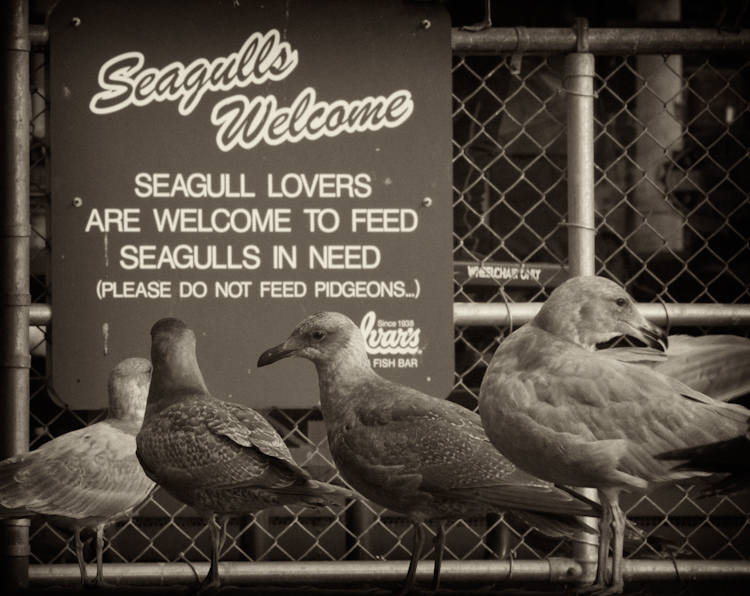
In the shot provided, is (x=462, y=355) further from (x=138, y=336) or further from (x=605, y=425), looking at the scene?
(x=605, y=425)

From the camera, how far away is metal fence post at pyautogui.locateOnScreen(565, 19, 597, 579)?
7.52ft

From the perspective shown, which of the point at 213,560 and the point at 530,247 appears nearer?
the point at 213,560

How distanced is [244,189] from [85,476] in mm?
758

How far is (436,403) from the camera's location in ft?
5.23

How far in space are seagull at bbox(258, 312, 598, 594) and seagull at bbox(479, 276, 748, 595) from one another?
10 centimetres

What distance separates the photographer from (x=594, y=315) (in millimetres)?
1381

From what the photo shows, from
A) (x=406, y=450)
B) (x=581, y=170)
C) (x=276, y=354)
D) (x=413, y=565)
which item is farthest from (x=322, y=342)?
(x=581, y=170)

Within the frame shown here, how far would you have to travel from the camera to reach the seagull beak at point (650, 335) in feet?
4.46

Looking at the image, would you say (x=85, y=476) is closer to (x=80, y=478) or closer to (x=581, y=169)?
(x=80, y=478)

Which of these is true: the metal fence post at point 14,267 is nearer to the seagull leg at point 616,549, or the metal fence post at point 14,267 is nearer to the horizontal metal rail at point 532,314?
the horizontal metal rail at point 532,314

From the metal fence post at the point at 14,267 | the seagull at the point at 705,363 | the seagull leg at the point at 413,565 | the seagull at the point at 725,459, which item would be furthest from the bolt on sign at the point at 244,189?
the seagull at the point at 725,459

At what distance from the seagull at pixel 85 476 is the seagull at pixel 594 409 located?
2.27 feet

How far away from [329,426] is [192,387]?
23cm

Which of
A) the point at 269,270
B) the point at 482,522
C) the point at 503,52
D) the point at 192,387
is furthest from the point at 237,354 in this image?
the point at 482,522
